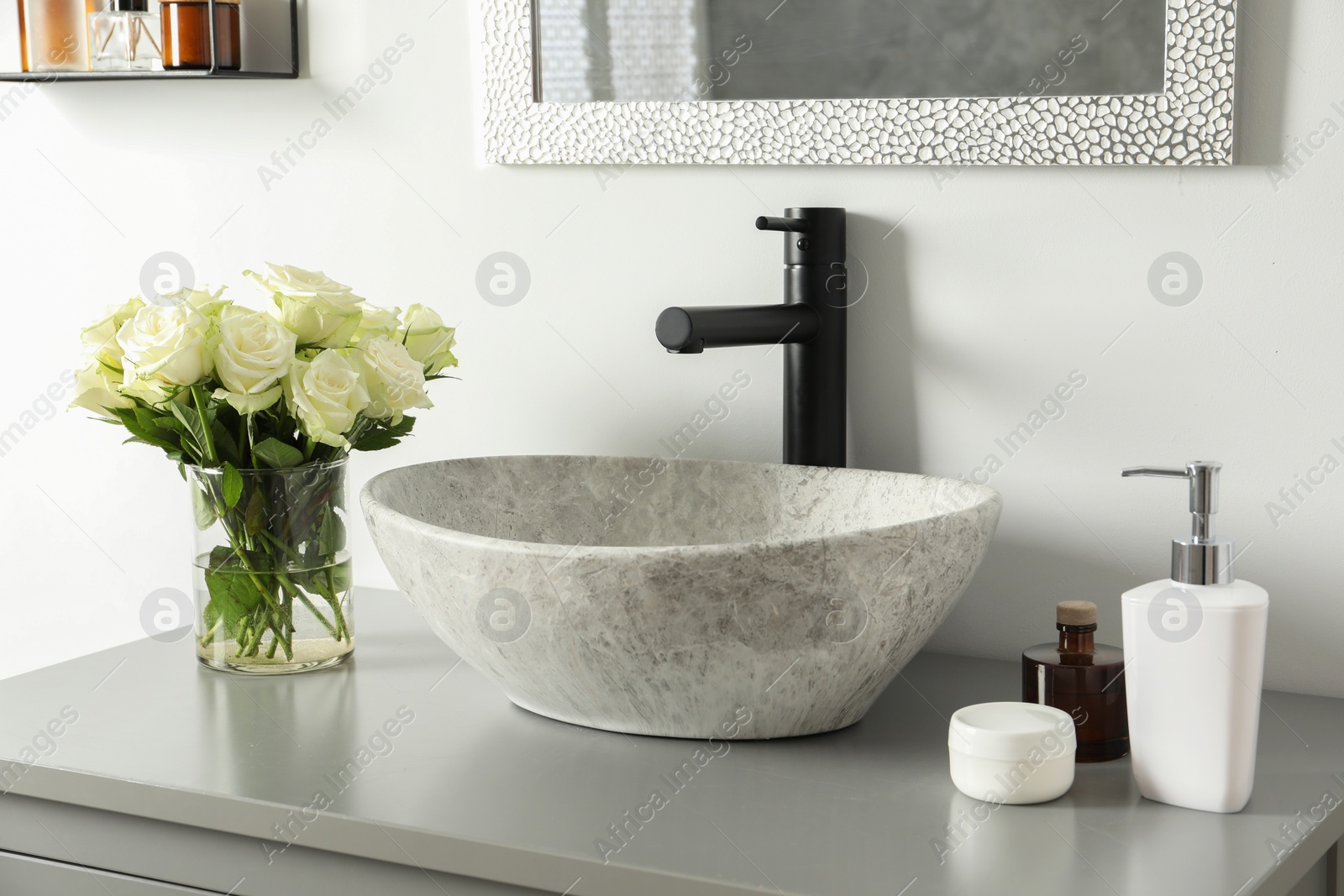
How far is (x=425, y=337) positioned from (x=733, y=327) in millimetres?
249

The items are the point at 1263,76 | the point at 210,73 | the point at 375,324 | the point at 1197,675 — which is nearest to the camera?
the point at 1197,675

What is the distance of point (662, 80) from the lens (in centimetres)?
103

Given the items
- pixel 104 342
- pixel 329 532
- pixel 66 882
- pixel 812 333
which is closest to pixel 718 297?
pixel 812 333

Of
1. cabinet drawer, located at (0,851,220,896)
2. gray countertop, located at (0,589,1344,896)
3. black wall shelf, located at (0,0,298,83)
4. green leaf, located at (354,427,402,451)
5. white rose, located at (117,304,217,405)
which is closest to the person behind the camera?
gray countertop, located at (0,589,1344,896)

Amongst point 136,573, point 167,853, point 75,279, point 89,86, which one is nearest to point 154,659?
point 167,853

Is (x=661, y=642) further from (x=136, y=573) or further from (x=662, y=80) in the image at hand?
(x=136, y=573)

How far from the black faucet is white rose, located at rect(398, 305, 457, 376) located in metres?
0.17

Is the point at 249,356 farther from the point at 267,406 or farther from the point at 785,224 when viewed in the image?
the point at 785,224

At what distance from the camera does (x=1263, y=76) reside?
848mm

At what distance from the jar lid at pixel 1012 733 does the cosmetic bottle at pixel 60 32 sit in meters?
1.01

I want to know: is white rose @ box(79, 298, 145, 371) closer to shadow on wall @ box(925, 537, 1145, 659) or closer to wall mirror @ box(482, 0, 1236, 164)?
wall mirror @ box(482, 0, 1236, 164)

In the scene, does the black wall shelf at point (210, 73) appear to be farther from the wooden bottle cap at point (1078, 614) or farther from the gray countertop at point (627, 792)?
the wooden bottle cap at point (1078, 614)

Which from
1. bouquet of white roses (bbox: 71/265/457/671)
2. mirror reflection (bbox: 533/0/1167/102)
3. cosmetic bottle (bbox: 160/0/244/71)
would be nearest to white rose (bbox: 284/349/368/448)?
bouquet of white roses (bbox: 71/265/457/671)

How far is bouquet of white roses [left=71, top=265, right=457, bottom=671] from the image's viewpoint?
878mm
